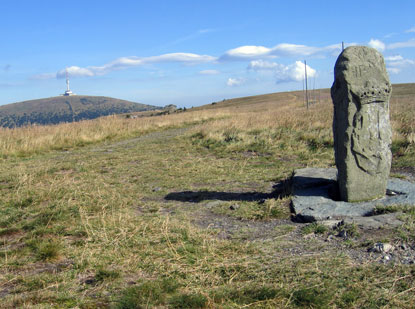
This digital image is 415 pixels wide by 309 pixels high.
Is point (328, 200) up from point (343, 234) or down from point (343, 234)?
up

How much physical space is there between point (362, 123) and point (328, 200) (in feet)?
4.18

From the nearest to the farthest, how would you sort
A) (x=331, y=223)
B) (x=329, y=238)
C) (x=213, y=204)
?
1. (x=329, y=238)
2. (x=331, y=223)
3. (x=213, y=204)

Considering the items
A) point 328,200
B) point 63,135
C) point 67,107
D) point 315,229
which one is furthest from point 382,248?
point 67,107

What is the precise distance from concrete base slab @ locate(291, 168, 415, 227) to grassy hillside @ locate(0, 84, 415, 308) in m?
0.27

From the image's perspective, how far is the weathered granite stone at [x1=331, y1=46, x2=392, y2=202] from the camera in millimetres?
5945

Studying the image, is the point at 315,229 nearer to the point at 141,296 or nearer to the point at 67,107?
the point at 141,296

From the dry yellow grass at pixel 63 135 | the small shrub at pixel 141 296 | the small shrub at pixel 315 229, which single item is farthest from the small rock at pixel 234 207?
the dry yellow grass at pixel 63 135

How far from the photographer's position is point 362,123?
19.8 feet

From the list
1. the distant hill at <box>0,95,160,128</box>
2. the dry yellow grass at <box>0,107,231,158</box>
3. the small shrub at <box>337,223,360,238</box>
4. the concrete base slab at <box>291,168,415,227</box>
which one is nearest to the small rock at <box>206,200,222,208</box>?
the concrete base slab at <box>291,168,415,227</box>

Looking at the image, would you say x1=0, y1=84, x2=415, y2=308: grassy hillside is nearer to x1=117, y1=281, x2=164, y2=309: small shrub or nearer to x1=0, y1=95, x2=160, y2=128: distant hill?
x1=117, y1=281, x2=164, y2=309: small shrub

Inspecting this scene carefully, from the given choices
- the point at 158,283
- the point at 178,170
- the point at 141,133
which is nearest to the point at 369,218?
the point at 158,283

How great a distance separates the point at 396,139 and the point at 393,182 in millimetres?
4100

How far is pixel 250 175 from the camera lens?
8828 mm

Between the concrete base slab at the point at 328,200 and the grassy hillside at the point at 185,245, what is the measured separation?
0.27m
